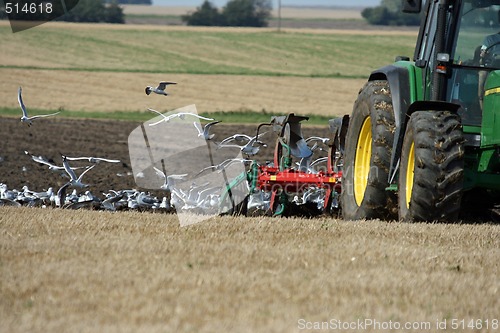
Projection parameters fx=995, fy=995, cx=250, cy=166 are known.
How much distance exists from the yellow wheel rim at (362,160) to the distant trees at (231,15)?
60.3 metres

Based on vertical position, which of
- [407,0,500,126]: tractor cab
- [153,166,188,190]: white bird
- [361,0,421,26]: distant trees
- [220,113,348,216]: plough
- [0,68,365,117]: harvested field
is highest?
[407,0,500,126]: tractor cab

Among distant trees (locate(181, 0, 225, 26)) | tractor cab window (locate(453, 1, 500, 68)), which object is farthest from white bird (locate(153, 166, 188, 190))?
distant trees (locate(181, 0, 225, 26))

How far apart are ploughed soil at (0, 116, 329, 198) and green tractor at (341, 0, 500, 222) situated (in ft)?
14.2

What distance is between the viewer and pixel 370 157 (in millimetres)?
9609

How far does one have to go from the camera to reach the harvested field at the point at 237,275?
510 centimetres

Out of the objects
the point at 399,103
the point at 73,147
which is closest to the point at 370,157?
the point at 399,103

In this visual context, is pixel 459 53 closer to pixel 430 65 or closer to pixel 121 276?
pixel 430 65

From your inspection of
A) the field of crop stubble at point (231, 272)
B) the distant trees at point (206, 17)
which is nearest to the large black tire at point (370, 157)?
the field of crop stubble at point (231, 272)

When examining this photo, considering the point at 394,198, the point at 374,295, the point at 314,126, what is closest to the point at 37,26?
the point at 314,126

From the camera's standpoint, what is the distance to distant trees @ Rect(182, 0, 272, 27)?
229ft

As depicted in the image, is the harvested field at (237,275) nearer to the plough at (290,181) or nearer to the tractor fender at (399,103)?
the tractor fender at (399,103)

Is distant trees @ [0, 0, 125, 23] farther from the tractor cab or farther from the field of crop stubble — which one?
the tractor cab

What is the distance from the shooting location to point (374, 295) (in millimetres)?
5668

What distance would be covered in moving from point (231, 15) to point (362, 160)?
61890mm
